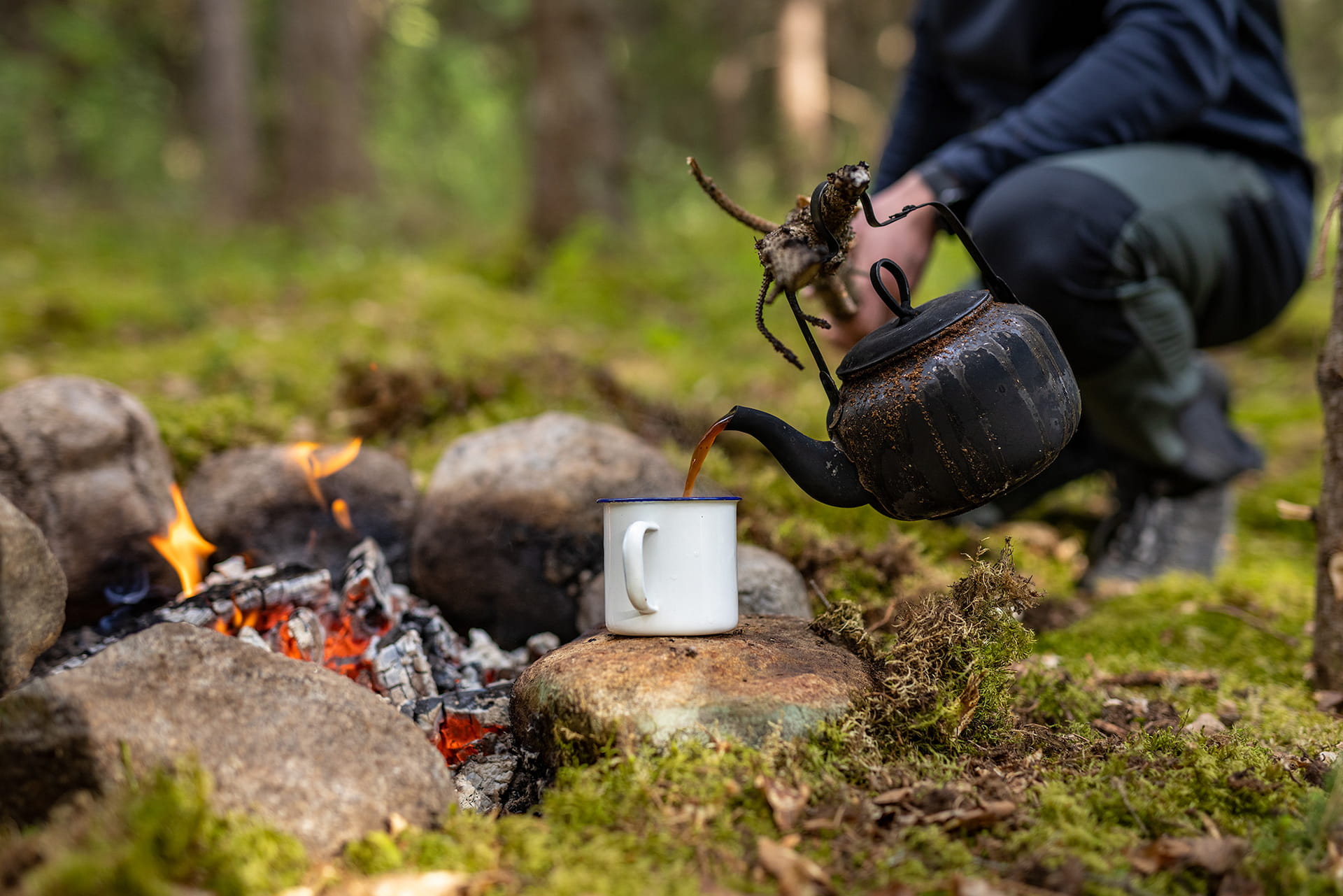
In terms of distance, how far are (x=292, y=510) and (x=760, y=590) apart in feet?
5.12

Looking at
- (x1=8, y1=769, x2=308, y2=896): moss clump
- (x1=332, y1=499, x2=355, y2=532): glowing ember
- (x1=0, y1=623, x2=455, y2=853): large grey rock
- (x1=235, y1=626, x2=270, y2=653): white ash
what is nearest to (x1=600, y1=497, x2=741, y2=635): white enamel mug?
(x1=0, y1=623, x2=455, y2=853): large grey rock

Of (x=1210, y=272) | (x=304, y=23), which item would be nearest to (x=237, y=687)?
(x=1210, y=272)

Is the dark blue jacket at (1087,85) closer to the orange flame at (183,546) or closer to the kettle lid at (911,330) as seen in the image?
the kettle lid at (911,330)

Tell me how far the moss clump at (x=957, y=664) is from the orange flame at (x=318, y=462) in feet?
6.19

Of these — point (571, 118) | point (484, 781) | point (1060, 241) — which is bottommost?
point (484, 781)

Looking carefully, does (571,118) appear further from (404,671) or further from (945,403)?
(945,403)

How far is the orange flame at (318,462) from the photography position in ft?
9.87

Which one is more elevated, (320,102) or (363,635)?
(320,102)

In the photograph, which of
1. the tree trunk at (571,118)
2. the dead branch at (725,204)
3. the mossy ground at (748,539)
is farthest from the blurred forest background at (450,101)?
the dead branch at (725,204)

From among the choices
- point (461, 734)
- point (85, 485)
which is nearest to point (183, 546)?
point (85, 485)

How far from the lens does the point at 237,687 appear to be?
5.43 feet

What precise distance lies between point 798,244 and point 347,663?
157cm

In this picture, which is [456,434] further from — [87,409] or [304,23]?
[304,23]

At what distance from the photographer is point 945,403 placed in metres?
1.70
